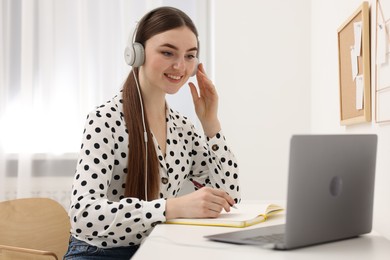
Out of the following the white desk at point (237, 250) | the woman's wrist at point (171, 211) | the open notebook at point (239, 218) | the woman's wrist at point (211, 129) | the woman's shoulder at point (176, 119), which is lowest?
the white desk at point (237, 250)

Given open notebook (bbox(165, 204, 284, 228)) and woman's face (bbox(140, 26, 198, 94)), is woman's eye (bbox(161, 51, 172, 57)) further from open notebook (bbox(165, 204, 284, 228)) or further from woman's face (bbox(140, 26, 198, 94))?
open notebook (bbox(165, 204, 284, 228))

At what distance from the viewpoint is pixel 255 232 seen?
1.18 meters

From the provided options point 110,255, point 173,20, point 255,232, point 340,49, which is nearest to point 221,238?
point 255,232

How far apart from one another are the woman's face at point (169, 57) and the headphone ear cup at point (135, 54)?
19 mm

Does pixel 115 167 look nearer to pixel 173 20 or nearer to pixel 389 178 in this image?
pixel 173 20

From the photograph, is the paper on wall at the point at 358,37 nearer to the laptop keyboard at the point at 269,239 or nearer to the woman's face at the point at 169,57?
the woman's face at the point at 169,57

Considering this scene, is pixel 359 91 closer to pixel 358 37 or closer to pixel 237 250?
pixel 358 37

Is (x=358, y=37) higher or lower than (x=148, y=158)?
higher

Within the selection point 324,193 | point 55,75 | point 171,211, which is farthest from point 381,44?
point 55,75

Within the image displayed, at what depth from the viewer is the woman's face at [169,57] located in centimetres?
168

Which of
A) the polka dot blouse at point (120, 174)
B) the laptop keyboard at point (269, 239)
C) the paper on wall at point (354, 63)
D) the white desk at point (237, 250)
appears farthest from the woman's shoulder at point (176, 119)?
the laptop keyboard at point (269, 239)

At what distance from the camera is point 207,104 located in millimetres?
1831

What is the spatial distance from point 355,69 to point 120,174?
0.77 meters

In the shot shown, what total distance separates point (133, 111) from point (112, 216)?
1.35 feet
